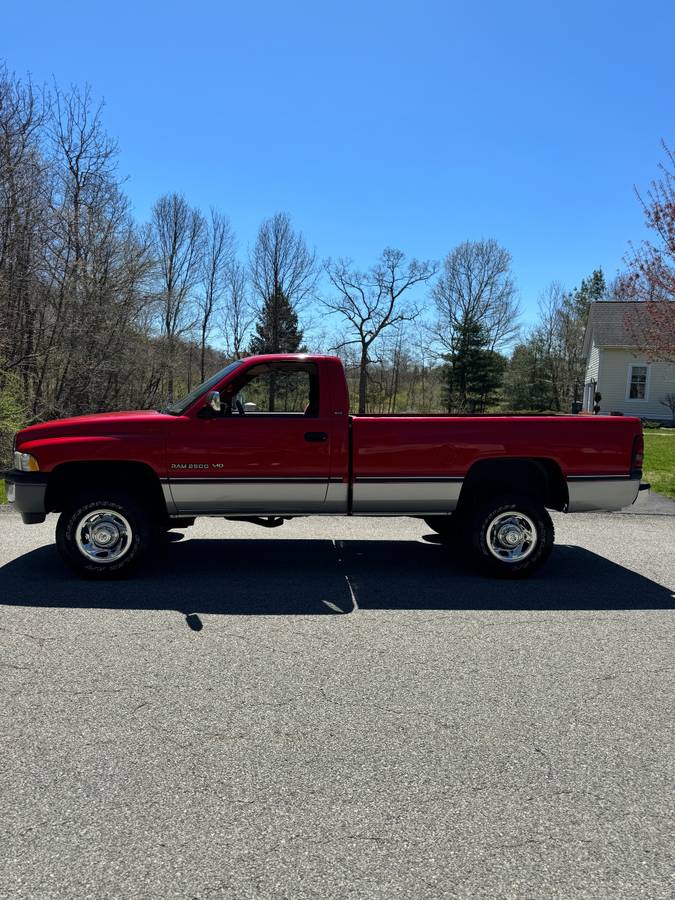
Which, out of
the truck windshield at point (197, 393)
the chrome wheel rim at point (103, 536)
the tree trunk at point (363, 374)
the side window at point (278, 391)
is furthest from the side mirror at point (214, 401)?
the tree trunk at point (363, 374)

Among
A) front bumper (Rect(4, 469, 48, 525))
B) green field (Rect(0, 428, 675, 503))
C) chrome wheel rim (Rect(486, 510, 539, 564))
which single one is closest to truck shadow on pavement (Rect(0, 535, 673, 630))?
chrome wheel rim (Rect(486, 510, 539, 564))

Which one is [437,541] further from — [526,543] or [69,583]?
[69,583]

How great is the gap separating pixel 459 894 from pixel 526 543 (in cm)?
411

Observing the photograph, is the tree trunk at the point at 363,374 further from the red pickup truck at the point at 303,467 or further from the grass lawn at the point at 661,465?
the red pickup truck at the point at 303,467

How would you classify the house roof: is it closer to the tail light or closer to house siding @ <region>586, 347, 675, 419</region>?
house siding @ <region>586, 347, 675, 419</region>

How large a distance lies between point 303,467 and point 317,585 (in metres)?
1.08

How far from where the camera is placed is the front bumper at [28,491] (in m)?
5.61

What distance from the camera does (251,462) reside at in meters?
5.79

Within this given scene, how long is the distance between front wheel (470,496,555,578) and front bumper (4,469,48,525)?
3.95m

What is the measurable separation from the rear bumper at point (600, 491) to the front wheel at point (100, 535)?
4069 mm

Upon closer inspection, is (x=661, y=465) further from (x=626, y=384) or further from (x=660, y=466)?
(x=626, y=384)

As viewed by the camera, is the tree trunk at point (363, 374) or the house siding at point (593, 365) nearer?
the house siding at point (593, 365)

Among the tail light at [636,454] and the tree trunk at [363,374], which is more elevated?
the tree trunk at [363,374]

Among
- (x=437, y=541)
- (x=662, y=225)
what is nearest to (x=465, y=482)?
A: (x=437, y=541)
